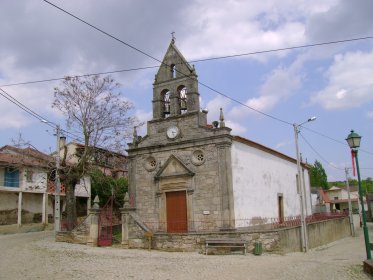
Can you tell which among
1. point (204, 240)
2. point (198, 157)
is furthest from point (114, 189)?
point (204, 240)

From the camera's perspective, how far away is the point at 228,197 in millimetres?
18078

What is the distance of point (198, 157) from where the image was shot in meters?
19.5

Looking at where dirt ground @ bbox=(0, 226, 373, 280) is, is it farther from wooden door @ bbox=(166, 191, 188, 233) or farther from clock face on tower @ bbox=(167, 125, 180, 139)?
clock face on tower @ bbox=(167, 125, 180, 139)

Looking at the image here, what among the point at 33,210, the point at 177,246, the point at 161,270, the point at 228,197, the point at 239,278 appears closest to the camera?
the point at 239,278

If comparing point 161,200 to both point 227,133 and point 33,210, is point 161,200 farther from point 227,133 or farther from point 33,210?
point 33,210

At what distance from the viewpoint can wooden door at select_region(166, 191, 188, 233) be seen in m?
19.5

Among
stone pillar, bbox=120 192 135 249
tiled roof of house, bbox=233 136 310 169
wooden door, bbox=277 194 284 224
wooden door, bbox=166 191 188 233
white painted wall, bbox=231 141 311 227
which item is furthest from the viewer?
wooden door, bbox=277 194 284 224

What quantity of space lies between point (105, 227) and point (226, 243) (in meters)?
6.40

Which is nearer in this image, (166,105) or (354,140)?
(354,140)

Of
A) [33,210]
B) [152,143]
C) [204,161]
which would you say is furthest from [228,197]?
[33,210]

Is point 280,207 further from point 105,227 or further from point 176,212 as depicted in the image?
point 105,227

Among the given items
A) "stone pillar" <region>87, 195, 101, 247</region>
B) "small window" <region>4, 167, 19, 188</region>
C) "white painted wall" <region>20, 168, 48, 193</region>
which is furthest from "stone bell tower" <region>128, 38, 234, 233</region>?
"small window" <region>4, 167, 19, 188</region>

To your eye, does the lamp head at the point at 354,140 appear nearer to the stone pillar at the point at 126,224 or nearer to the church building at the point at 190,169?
the church building at the point at 190,169

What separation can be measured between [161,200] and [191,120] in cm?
452
